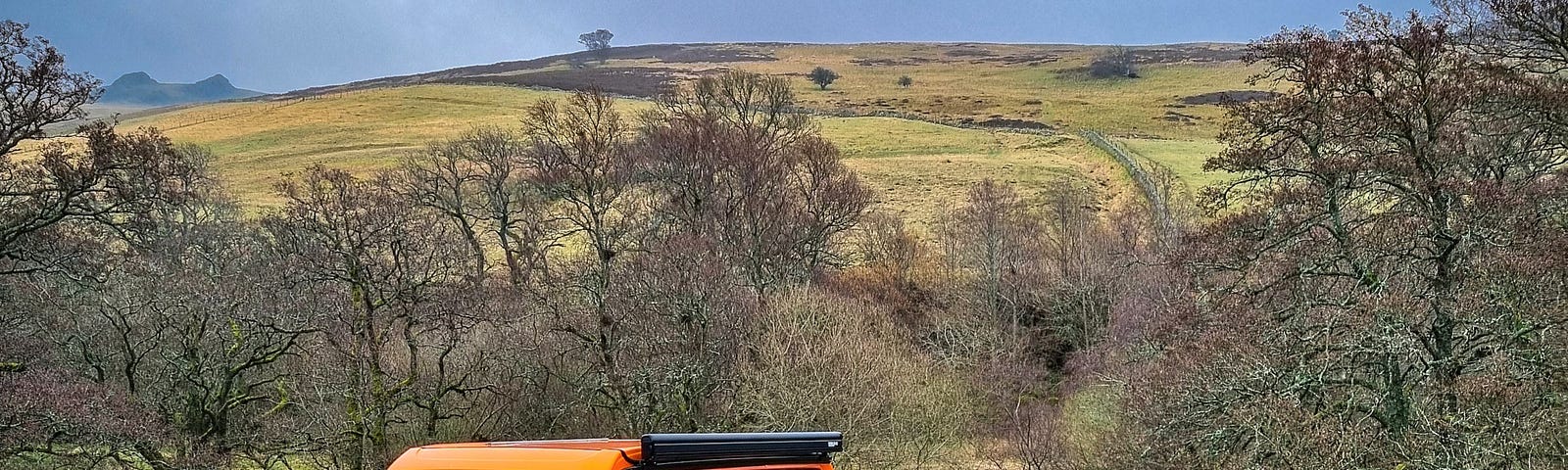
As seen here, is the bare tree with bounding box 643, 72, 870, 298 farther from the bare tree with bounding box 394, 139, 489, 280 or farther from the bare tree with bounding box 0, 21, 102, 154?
the bare tree with bounding box 0, 21, 102, 154

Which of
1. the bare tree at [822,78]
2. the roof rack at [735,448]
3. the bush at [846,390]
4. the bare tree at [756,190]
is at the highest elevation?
the bare tree at [822,78]

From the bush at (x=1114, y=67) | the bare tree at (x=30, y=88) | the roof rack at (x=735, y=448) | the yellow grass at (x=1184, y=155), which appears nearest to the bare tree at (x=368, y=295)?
the bare tree at (x=30, y=88)

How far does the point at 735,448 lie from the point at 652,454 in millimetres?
670

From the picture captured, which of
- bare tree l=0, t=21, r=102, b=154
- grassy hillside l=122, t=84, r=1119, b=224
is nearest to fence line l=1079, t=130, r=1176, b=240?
grassy hillside l=122, t=84, r=1119, b=224

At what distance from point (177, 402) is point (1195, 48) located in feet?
583

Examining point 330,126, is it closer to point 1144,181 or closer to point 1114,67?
point 1144,181

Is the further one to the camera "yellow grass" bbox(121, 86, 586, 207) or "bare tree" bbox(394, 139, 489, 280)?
"yellow grass" bbox(121, 86, 586, 207)

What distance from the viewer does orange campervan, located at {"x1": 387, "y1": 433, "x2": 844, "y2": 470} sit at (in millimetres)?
5629

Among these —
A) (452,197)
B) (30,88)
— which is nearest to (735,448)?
(30,88)

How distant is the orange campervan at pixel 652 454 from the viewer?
222 inches

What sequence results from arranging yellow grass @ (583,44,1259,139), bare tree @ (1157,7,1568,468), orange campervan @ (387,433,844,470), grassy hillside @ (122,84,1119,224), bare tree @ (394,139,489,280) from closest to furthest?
1. orange campervan @ (387,433,844,470)
2. bare tree @ (1157,7,1568,468)
3. bare tree @ (394,139,489,280)
4. grassy hillside @ (122,84,1119,224)
5. yellow grass @ (583,44,1259,139)

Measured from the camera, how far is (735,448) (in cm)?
613

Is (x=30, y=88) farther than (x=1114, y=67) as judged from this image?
No

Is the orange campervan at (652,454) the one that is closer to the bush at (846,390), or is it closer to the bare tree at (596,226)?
the bush at (846,390)
